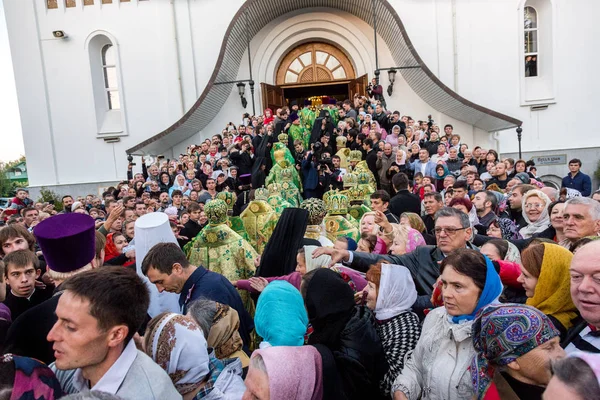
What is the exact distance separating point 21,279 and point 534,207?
15.2ft

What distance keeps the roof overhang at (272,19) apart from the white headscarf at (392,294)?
15.2 m

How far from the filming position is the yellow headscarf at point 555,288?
2184 millimetres

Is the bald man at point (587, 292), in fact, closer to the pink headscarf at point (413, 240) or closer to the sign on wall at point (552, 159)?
the pink headscarf at point (413, 240)

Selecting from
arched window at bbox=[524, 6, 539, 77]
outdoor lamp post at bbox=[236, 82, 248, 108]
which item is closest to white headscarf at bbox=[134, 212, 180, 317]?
outdoor lamp post at bbox=[236, 82, 248, 108]

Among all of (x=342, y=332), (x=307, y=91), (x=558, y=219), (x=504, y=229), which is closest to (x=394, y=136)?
(x=504, y=229)

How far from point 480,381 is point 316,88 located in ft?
68.4

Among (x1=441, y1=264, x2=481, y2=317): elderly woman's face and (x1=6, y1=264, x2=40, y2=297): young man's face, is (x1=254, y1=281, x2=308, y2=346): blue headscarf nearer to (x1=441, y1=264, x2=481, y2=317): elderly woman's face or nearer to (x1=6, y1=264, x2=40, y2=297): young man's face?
(x1=441, y1=264, x2=481, y2=317): elderly woman's face

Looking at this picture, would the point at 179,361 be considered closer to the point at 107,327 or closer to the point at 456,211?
the point at 107,327

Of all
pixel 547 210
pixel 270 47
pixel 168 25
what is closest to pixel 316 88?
pixel 270 47

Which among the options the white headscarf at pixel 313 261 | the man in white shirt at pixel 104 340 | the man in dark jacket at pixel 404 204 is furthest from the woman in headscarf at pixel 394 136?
the man in white shirt at pixel 104 340

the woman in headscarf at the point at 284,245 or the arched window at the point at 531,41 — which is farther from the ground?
the arched window at the point at 531,41

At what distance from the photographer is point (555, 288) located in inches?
87.7

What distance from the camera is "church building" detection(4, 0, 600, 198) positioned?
56.7ft

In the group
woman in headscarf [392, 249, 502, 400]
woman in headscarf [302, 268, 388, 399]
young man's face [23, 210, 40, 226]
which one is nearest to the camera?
woman in headscarf [392, 249, 502, 400]
